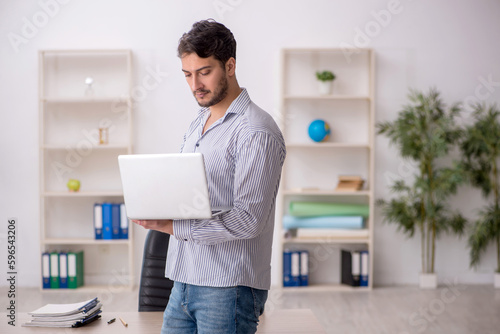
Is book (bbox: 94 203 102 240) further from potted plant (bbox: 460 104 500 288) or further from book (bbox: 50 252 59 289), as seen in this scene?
potted plant (bbox: 460 104 500 288)

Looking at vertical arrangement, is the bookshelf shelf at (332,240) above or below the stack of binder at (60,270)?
above

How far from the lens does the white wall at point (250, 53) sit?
505cm

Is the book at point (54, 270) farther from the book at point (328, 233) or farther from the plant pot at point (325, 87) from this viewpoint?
the plant pot at point (325, 87)

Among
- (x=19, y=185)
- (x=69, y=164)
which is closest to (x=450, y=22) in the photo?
(x=69, y=164)

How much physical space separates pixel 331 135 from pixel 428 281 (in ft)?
5.13

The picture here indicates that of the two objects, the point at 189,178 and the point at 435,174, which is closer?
the point at 189,178

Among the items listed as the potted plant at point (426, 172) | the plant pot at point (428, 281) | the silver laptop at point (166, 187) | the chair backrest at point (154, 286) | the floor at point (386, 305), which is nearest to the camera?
the silver laptop at point (166, 187)

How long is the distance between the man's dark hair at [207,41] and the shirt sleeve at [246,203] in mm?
275

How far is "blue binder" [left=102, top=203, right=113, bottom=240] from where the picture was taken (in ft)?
16.0

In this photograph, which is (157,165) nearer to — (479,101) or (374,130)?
(374,130)

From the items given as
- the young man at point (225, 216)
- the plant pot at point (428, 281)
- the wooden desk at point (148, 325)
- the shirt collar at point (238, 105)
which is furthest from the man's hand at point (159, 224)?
the plant pot at point (428, 281)

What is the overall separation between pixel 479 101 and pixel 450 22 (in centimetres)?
77

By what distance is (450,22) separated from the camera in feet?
16.9

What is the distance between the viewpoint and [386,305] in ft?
14.7
